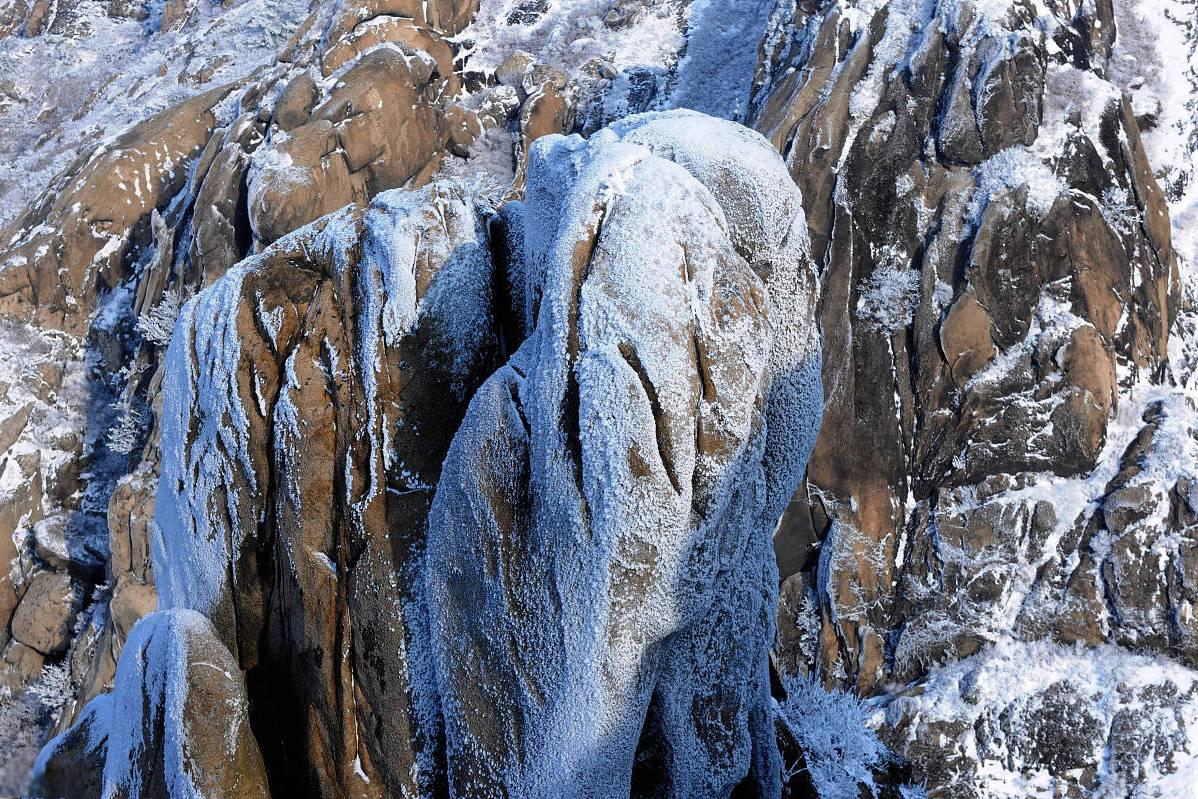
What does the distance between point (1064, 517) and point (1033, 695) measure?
9.03ft

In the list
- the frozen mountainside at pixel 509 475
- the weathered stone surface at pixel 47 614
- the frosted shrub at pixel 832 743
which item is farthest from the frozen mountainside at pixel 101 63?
the frosted shrub at pixel 832 743

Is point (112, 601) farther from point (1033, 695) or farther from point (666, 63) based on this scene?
point (666, 63)

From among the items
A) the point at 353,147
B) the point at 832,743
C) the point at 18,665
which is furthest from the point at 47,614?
the point at 832,743

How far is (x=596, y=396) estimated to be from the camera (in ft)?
13.1

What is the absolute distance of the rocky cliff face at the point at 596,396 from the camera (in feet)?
13.9

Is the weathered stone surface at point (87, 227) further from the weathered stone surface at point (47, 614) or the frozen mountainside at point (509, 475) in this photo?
the frozen mountainside at point (509, 475)

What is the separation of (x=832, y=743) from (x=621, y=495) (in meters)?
2.79

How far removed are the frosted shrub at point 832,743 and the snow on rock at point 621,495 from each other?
1.09 meters

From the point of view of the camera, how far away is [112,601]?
15.0 m

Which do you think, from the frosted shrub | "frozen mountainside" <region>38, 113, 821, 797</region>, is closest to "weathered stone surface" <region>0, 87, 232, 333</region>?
"frozen mountainside" <region>38, 113, 821, 797</region>

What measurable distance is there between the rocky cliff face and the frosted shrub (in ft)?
0.19

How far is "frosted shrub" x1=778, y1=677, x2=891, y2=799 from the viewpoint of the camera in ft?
17.9

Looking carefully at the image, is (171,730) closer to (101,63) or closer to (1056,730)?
(1056,730)

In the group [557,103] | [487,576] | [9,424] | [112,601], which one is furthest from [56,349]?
[487,576]
